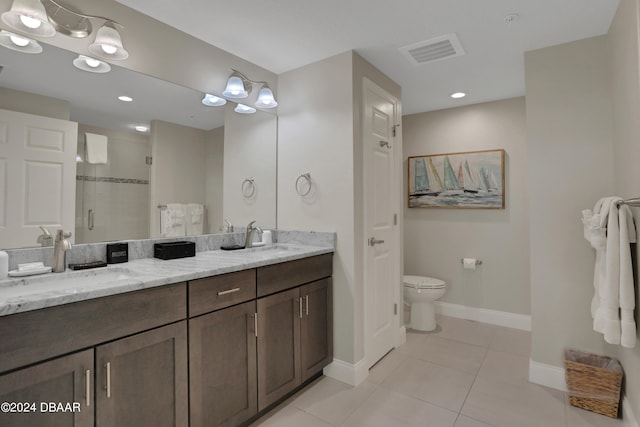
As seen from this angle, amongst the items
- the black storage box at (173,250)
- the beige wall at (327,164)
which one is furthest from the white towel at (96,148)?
the beige wall at (327,164)

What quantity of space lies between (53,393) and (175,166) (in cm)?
139

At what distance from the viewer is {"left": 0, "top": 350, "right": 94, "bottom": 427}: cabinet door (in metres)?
1.03

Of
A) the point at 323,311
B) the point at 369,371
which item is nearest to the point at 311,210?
the point at 323,311

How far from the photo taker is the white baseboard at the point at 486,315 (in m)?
3.27

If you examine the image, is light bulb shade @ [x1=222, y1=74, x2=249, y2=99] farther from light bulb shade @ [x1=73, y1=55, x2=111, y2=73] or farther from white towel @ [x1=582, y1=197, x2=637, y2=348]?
white towel @ [x1=582, y1=197, x2=637, y2=348]

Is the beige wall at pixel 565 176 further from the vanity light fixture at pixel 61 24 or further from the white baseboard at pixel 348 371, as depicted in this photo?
the vanity light fixture at pixel 61 24

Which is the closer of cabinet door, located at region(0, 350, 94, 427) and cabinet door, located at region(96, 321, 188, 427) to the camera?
cabinet door, located at region(0, 350, 94, 427)

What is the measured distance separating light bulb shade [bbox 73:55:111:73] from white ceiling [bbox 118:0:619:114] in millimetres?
383

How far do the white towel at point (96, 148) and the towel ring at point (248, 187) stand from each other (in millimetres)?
958

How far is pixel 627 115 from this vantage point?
5.63 feet

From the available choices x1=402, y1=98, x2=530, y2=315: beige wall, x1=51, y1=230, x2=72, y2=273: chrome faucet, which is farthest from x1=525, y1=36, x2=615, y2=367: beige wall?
x1=51, y1=230, x2=72, y2=273: chrome faucet

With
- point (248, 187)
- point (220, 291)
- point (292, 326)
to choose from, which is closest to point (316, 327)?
point (292, 326)

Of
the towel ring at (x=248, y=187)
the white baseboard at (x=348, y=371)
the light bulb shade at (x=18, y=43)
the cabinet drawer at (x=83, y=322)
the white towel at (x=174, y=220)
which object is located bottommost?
the white baseboard at (x=348, y=371)

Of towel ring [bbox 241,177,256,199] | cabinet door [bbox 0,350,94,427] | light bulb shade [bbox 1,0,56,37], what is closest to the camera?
cabinet door [bbox 0,350,94,427]
